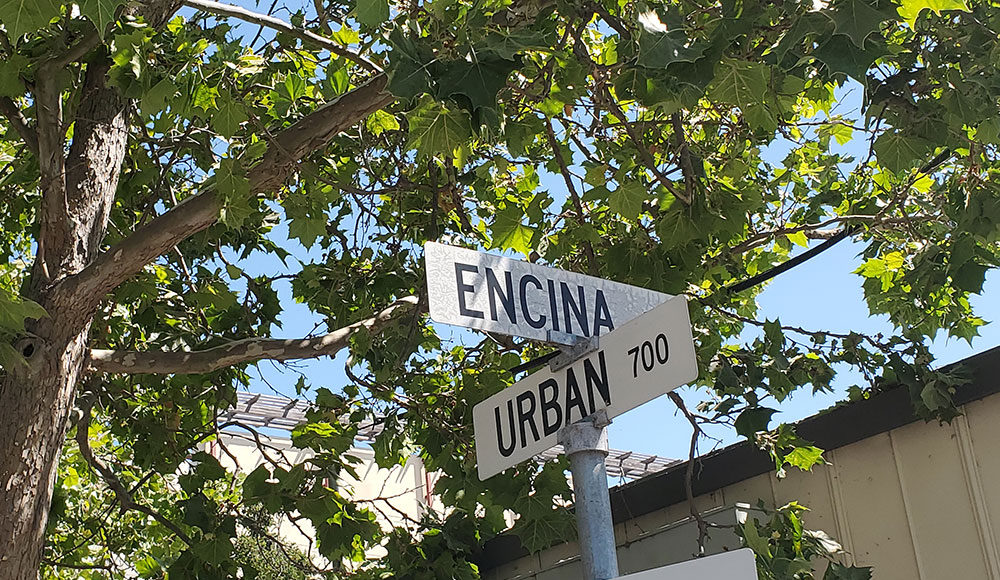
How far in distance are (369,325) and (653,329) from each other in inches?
122

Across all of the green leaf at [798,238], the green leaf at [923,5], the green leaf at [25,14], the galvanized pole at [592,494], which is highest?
the green leaf at [798,238]

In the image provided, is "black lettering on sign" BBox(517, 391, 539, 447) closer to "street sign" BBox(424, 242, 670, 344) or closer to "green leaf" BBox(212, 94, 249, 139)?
"street sign" BBox(424, 242, 670, 344)

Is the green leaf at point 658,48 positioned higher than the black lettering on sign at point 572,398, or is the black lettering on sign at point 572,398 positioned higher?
the green leaf at point 658,48

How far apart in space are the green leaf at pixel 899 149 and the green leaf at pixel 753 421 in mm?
1161

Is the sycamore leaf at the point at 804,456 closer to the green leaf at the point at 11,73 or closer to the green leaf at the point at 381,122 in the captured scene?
the green leaf at the point at 381,122

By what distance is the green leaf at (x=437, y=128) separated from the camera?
326 cm

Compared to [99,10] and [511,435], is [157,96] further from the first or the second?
[511,435]

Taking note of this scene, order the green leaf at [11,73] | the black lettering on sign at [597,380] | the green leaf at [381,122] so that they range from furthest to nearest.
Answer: the green leaf at [381,122]
the green leaf at [11,73]
the black lettering on sign at [597,380]

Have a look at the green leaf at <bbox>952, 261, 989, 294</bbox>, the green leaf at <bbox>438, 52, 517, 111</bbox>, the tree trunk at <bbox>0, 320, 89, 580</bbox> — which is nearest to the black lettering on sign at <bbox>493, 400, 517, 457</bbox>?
the green leaf at <bbox>438, 52, 517, 111</bbox>

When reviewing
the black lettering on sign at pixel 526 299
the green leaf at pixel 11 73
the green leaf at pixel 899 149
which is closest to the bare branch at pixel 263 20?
the green leaf at pixel 11 73

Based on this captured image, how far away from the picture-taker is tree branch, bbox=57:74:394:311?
4012 mm

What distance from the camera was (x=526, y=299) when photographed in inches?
85.9

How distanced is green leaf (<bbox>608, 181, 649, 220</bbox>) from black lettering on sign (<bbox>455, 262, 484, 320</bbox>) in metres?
2.07

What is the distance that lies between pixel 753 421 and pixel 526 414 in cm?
225
